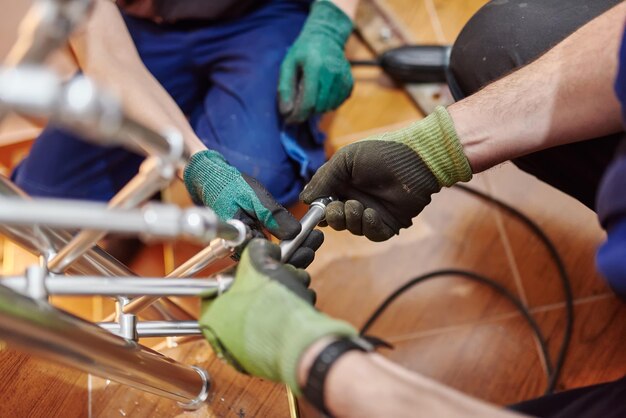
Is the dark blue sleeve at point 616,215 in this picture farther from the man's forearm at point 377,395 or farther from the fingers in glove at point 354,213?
the fingers in glove at point 354,213

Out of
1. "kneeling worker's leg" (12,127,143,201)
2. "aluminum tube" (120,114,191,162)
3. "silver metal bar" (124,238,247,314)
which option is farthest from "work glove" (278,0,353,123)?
"aluminum tube" (120,114,191,162)

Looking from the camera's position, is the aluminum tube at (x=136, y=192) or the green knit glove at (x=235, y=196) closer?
the aluminum tube at (x=136, y=192)

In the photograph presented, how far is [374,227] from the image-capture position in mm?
713

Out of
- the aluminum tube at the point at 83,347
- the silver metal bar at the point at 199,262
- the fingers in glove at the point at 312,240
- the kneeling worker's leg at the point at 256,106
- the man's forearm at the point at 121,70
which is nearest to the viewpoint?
the aluminum tube at the point at 83,347

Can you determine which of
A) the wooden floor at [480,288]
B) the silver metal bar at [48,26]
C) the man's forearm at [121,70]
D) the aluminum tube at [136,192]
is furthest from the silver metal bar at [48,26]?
the wooden floor at [480,288]

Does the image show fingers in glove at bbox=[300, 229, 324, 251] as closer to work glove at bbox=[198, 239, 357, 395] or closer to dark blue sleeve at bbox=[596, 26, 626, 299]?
work glove at bbox=[198, 239, 357, 395]

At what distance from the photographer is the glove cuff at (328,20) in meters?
0.93

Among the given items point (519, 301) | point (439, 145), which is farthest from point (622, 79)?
point (519, 301)

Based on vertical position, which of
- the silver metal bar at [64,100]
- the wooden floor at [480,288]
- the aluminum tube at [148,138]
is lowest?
the wooden floor at [480,288]

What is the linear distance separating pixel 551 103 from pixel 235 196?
0.38m

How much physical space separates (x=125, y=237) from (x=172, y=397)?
17.6 inches

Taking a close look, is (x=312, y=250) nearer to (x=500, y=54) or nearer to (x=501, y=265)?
(x=500, y=54)

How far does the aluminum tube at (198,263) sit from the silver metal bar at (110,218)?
145 mm

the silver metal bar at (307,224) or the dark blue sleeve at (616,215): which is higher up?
the dark blue sleeve at (616,215)
